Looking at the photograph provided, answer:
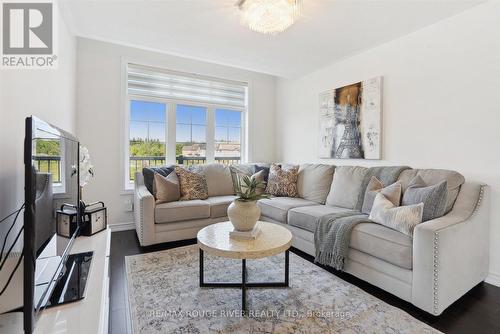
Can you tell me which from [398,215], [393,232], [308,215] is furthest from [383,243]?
[308,215]

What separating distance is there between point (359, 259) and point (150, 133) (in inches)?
126

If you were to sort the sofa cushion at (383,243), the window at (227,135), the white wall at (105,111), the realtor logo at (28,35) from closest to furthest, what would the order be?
the realtor logo at (28,35), the sofa cushion at (383,243), the white wall at (105,111), the window at (227,135)

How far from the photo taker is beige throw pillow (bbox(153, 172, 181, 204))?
2.99m

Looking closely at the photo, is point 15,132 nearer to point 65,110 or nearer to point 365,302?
point 65,110

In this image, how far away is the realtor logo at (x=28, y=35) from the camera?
1357 millimetres

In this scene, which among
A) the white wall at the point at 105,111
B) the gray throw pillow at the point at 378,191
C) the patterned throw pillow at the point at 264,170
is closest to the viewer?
the gray throw pillow at the point at 378,191

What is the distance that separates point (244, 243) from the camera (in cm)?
179

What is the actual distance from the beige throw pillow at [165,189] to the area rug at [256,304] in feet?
2.71

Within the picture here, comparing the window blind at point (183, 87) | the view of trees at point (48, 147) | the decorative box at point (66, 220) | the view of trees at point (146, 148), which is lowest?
the decorative box at point (66, 220)

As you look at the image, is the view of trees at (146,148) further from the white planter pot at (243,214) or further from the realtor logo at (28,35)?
the white planter pot at (243,214)

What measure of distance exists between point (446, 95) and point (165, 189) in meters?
3.11

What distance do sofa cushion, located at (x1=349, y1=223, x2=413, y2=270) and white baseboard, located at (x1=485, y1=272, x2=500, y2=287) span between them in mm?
1026

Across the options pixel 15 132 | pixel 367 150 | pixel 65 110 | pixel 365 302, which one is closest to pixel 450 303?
pixel 365 302

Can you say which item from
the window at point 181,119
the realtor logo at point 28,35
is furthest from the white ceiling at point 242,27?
the window at point 181,119
